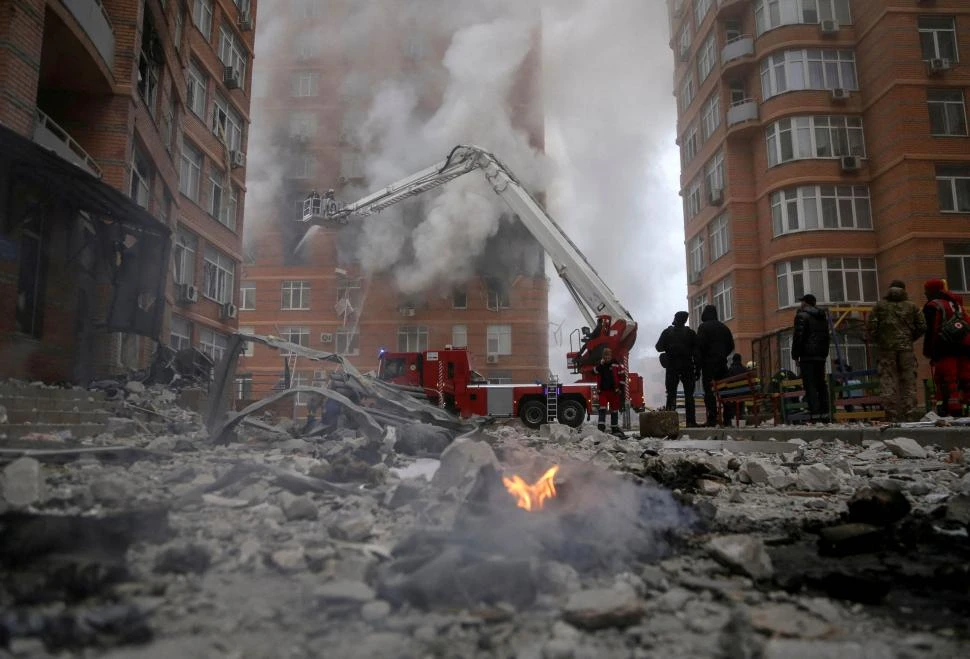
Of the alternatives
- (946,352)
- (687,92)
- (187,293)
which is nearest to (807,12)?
(687,92)

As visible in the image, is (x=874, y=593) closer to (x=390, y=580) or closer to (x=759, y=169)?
(x=390, y=580)

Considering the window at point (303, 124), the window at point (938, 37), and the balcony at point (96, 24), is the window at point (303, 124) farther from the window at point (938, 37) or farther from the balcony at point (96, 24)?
the window at point (938, 37)

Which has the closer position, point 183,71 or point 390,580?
point 390,580

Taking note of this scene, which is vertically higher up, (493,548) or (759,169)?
(759,169)

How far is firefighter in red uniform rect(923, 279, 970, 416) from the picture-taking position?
298 inches

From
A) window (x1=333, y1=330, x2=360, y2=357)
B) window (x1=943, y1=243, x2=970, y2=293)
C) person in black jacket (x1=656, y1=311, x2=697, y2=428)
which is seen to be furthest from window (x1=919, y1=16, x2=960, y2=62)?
window (x1=333, y1=330, x2=360, y2=357)

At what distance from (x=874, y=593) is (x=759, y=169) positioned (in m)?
26.2

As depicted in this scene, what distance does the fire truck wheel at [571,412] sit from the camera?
14.8 metres

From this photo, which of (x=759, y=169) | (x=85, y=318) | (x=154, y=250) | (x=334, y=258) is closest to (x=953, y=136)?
(x=759, y=169)

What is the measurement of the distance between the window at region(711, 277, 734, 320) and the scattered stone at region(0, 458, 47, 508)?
Result: 24733mm

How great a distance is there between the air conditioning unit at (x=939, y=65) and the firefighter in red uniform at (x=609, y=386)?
1776 cm

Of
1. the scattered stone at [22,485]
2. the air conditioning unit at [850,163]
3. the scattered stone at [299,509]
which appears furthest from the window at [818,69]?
the scattered stone at [22,485]

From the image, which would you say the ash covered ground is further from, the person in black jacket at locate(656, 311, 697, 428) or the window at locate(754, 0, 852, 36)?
the window at locate(754, 0, 852, 36)

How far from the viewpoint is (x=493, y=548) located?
7.23 feet
